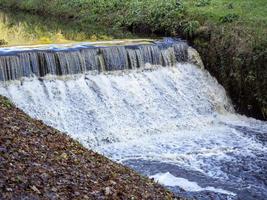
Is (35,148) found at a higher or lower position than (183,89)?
higher

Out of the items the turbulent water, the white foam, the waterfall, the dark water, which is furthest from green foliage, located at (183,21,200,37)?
the white foam

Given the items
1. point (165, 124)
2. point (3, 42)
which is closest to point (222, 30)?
point (165, 124)

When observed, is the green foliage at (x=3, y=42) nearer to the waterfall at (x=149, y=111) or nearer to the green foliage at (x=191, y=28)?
the waterfall at (x=149, y=111)

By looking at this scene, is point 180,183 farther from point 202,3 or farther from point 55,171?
point 202,3

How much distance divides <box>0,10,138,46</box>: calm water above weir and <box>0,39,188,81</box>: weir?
472 cm

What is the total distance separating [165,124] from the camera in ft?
56.0

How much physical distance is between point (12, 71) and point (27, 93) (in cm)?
89

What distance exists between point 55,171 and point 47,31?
19447mm

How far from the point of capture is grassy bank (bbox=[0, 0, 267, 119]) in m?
18.4

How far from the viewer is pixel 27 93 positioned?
15.8 metres

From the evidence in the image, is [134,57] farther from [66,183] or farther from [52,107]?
[66,183]

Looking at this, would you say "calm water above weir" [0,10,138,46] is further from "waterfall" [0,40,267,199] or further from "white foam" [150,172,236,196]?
"white foam" [150,172,236,196]

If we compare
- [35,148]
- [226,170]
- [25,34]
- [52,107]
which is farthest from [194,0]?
[35,148]

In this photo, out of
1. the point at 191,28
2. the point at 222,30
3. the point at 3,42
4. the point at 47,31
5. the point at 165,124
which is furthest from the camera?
the point at 47,31
